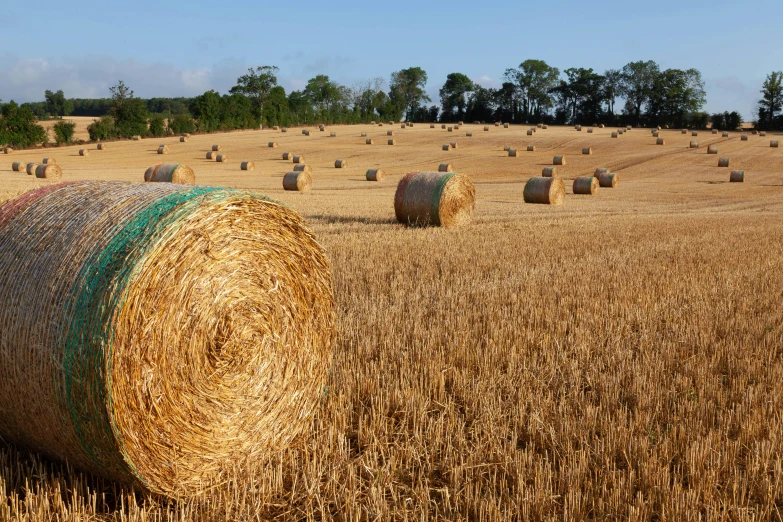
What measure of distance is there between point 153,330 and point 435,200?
10.9 meters

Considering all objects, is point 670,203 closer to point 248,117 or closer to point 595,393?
point 595,393

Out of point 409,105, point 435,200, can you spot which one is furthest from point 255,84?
point 435,200

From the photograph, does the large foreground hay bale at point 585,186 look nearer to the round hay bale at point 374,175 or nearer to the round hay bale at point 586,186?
the round hay bale at point 586,186

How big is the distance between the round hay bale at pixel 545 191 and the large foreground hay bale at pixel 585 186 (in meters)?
5.54

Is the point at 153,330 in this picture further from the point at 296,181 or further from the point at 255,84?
the point at 255,84

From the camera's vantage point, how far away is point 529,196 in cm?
2203

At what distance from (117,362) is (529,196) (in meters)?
19.8

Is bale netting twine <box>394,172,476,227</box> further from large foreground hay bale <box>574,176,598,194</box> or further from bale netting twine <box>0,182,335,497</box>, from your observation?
large foreground hay bale <box>574,176,598,194</box>

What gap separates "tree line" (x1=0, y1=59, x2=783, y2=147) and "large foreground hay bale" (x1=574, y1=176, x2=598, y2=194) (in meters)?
46.9

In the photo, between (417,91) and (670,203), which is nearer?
(670,203)

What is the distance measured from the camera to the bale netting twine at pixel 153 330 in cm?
323

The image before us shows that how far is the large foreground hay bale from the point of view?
2719 centimetres

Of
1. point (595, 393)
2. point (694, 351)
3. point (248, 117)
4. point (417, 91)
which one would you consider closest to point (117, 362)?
point (595, 393)

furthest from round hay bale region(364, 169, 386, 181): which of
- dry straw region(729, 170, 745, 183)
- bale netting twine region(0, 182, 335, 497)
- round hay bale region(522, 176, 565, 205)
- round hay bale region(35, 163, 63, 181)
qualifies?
bale netting twine region(0, 182, 335, 497)
